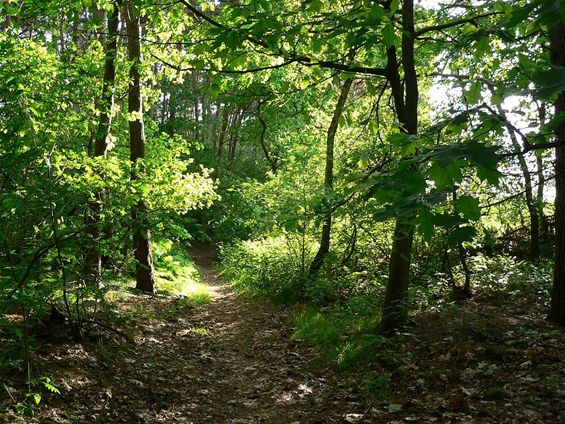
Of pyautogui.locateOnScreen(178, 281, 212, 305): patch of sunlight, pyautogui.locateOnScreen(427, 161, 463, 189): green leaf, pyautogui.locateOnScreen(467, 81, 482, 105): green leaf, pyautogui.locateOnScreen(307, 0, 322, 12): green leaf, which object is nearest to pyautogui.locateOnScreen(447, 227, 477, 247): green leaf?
pyautogui.locateOnScreen(427, 161, 463, 189): green leaf

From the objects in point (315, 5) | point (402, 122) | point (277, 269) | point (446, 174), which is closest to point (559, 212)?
point (402, 122)

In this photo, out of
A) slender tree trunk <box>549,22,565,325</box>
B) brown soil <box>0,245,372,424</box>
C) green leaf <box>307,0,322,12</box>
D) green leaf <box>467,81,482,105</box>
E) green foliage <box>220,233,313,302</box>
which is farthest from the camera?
green foliage <box>220,233,313,302</box>

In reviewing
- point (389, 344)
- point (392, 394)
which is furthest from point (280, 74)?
point (392, 394)

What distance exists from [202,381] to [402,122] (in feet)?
15.8

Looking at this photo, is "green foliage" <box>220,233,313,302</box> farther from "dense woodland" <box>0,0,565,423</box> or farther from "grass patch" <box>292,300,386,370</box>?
"grass patch" <box>292,300,386,370</box>

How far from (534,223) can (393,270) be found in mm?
5197

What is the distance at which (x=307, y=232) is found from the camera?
38.9 ft

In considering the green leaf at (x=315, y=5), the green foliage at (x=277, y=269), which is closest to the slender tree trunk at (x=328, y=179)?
the green foliage at (x=277, y=269)

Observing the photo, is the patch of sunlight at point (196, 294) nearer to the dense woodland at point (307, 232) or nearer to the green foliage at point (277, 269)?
the dense woodland at point (307, 232)

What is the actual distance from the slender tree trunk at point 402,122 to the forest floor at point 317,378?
1.32 ft

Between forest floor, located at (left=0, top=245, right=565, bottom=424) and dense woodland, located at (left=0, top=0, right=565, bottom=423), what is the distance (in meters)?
0.03

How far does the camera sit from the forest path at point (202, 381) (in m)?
4.66

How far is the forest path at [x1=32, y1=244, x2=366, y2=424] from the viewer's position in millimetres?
4656

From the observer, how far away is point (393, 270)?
6.86m
